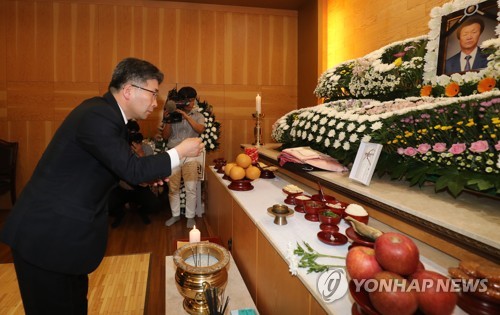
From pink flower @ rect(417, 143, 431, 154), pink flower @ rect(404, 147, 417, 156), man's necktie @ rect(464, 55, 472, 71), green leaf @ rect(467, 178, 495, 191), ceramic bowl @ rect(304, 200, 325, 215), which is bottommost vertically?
ceramic bowl @ rect(304, 200, 325, 215)

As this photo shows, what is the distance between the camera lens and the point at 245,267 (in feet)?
6.06

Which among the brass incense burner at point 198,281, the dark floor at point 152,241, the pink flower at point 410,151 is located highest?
the pink flower at point 410,151

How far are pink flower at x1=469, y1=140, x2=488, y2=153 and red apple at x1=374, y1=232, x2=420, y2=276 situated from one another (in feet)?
2.04

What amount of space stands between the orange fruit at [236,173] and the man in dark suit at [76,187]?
97 centimetres

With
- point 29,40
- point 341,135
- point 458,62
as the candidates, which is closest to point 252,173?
point 341,135

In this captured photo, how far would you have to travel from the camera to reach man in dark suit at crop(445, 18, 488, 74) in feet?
5.85

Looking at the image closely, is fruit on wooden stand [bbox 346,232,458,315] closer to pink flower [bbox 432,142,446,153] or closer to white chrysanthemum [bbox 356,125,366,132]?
pink flower [bbox 432,142,446,153]

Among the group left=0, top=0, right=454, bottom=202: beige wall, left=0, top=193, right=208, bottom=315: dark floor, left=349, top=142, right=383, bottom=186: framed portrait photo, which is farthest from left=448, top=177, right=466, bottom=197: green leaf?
left=0, top=0, right=454, bottom=202: beige wall

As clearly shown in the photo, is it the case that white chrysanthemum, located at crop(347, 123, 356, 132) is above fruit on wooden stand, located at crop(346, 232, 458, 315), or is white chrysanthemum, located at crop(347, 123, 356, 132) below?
above

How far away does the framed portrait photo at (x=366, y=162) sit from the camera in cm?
158

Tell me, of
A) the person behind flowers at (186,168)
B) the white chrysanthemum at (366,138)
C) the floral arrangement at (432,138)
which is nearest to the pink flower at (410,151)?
the floral arrangement at (432,138)

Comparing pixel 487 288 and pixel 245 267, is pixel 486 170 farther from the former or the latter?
pixel 245 267

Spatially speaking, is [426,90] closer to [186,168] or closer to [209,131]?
[186,168]

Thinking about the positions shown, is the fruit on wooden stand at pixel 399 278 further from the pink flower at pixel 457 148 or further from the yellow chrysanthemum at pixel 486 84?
the yellow chrysanthemum at pixel 486 84
